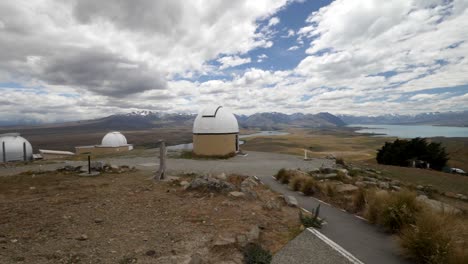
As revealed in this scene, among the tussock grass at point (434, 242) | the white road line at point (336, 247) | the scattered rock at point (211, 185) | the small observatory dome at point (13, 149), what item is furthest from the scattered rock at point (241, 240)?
the small observatory dome at point (13, 149)

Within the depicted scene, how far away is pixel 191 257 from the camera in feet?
14.8

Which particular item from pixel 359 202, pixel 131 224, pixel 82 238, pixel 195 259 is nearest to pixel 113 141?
pixel 131 224

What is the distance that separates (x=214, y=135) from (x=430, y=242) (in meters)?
20.5

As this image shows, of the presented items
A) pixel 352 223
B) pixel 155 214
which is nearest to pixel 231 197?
pixel 155 214

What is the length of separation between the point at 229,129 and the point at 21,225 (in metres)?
19.6

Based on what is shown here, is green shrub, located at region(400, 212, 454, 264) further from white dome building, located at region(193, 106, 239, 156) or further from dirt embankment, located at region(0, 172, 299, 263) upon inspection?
white dome building, located at region(193, 106, 239, 156)

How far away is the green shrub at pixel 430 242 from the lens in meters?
4.19

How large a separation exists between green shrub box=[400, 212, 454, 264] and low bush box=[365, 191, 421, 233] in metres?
0.99

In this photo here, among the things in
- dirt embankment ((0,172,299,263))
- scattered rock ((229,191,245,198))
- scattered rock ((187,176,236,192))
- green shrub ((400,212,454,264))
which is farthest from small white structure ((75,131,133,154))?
green shrub ((400,212,454,264))

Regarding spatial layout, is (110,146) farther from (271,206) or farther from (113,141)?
(271,206)

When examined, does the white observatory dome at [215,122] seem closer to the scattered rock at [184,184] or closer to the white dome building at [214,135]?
the white dome building at [214,135]

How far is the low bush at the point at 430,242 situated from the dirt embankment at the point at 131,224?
230cm

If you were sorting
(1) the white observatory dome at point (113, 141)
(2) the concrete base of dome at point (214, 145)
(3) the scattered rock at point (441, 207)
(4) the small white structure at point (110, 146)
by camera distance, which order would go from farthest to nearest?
(1) the white observatory dome at point (113, 141) < (4) the small white structure at point (110, 146) < (2) the concrete base of dome at point (214, 145) < (3) the scattered rock at point (441, 207)

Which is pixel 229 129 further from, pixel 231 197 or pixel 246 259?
pixel 246 259
